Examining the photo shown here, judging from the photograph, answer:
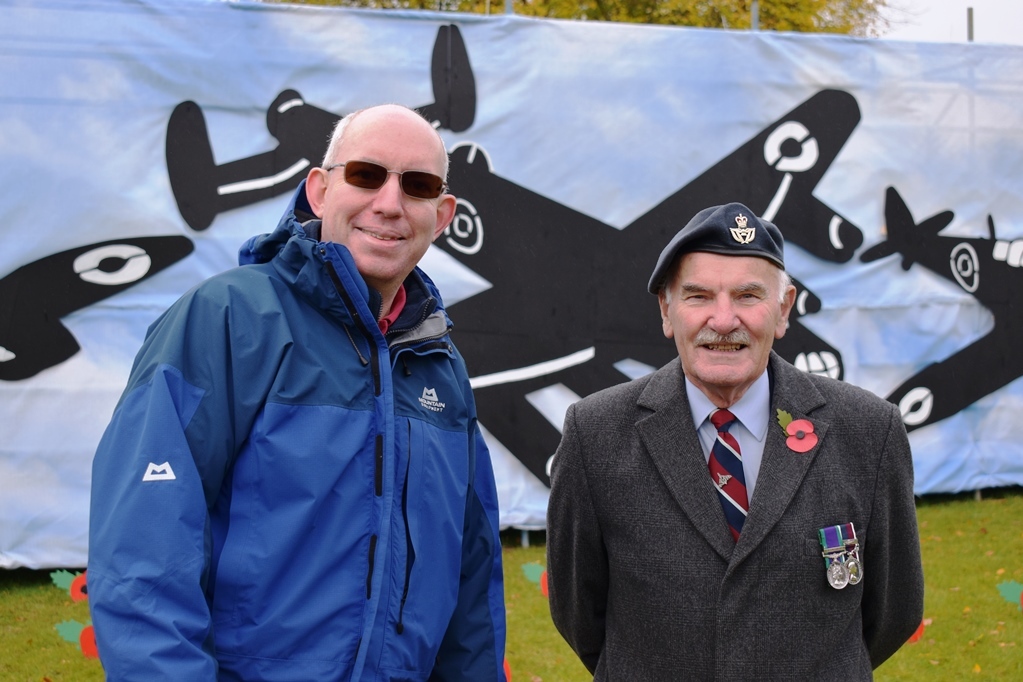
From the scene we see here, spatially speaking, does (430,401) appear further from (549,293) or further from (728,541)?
(549,293)

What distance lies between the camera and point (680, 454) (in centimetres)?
207

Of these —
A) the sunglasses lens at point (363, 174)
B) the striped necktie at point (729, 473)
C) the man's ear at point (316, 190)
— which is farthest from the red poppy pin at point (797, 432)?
the man's ear at point (316, 190)

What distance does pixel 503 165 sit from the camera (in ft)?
19.4

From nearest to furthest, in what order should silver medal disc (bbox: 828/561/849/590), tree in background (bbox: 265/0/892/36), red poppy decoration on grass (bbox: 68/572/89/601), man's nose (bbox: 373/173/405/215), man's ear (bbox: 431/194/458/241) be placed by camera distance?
silver medal disc (bbox: 828/561/849/590)
man's nose (bbox: 373/173/405/215)
man's ear (bbox: 431/194/458/241)
red poppy decoration on grass (bbox: 68/572/89/601)
tree in background (bbox: 265/0/892/36)

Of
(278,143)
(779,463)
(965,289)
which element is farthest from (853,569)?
(965,289)

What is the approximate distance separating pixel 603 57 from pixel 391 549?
470cm

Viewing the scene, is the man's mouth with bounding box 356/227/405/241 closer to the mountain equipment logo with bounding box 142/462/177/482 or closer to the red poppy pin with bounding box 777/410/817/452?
the mountain equipment logo with bounding box 142/462/177/482

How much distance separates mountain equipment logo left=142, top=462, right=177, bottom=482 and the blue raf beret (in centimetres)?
104

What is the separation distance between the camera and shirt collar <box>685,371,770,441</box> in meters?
2.11

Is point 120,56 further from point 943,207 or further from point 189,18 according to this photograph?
point 943,207

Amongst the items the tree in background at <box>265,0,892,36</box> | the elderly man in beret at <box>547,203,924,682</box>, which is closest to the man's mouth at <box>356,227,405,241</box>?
the elderly man in beret at <box>547,203,924,682</box>

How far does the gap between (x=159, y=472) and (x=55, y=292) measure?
13.6 ft

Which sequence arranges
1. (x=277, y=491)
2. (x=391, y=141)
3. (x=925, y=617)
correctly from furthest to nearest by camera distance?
(x=925, y=617)
(x=391, y=141)
(x=277, y=491)

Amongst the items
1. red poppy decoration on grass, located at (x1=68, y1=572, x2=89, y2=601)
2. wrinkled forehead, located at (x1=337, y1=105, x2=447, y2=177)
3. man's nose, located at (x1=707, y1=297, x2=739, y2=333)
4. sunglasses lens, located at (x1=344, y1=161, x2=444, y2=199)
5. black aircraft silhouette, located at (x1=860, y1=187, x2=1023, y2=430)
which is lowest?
red poppy decoration on grass, located at (x1=68, y1=572, x2=89, y2=601)
